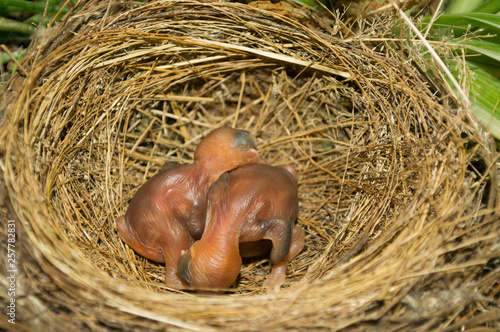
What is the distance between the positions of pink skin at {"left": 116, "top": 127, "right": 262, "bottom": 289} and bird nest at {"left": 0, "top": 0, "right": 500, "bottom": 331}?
0.39ft

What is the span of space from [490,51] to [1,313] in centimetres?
257

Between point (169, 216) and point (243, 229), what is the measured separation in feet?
1.36

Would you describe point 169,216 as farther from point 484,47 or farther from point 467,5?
point 467,5

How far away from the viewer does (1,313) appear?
56.0 inches

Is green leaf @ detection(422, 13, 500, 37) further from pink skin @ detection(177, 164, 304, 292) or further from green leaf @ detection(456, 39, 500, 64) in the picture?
pink skin @ detection(177, 164, 304, 292)

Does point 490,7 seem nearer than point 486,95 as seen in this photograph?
No

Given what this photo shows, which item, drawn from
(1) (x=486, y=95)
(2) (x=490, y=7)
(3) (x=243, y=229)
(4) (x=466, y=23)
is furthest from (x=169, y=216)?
(2) (x=490, y=7)

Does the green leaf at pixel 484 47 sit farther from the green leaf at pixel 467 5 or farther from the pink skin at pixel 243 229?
the pink skin at pixel 243 229

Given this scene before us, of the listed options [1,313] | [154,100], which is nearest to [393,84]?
[154,100]

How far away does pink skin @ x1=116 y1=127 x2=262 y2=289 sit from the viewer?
6.26ft

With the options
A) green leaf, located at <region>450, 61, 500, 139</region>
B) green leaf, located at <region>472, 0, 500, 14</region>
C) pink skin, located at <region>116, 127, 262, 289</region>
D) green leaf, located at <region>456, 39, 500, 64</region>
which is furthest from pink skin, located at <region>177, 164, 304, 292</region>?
green leaf, located at <region>472, 0, 500, 14</region>

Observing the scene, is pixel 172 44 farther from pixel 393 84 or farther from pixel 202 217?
pixel 393 84

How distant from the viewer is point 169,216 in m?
1.93

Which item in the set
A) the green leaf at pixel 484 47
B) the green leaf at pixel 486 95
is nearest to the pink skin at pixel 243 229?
the green leaf at pixel 486 95
